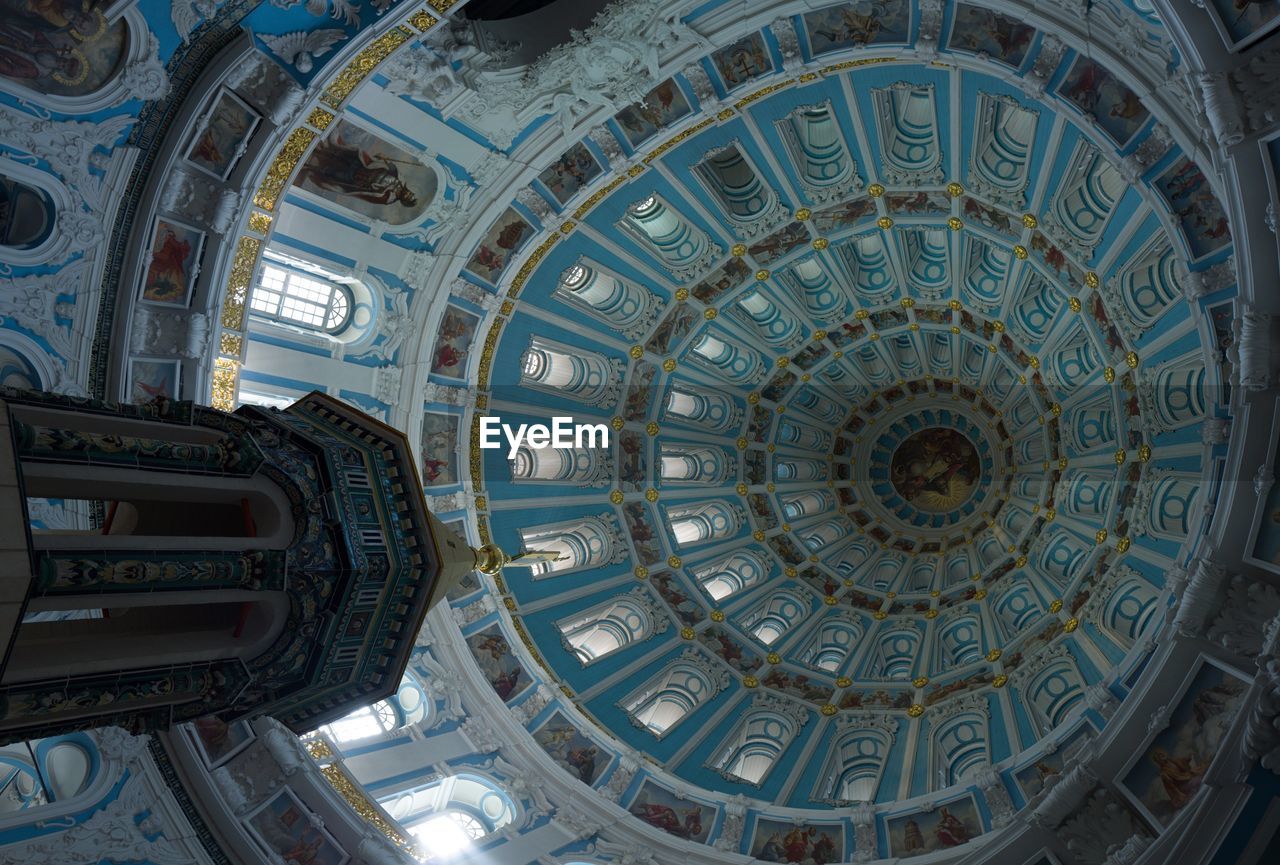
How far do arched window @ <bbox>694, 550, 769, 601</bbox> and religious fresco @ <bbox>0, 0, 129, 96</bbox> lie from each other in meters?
22.3

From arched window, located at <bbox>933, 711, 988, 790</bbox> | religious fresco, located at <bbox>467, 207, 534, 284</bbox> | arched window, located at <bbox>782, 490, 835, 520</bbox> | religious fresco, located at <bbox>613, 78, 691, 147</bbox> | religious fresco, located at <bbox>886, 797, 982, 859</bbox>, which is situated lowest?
religious fresco, located at <bbox>886, 797, 982, 859</bbox>

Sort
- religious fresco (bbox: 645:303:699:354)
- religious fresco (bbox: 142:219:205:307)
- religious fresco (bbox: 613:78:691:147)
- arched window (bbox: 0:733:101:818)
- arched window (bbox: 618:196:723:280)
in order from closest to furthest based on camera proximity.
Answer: arched window (bbox: 0:733:101:818)
religious fresco (bbox: 142:219:205:307)
religious fresco (bbox: 613:78:691:147)
arched window (bbox: 618:196:723:280)
religious fresco (bbox: 645:303:699:354)

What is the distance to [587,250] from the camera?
2491cm

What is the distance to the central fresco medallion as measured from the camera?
116 feet

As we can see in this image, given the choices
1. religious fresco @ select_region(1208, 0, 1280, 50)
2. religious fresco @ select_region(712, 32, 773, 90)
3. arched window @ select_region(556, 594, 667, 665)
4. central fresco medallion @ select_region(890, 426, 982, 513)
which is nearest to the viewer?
religious fresco @ select_region(1208, 0, 1280, 50)

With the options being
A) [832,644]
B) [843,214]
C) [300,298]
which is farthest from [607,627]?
[843,214]

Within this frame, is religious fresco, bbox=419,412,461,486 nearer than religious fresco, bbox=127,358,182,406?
No

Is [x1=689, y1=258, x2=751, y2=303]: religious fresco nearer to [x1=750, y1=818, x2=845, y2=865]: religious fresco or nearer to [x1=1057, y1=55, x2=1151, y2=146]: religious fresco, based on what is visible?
[x1=1057, y1=55, x2=1151, y2=146]: religious fresco

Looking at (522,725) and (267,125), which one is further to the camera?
(522,725)

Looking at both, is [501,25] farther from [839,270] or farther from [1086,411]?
[1086,411]

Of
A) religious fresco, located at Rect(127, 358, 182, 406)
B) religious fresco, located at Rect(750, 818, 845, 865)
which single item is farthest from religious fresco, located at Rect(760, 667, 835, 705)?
religious fresco, located at Rect(127, 358, 182, 406)

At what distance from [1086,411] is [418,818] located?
72.2 ft

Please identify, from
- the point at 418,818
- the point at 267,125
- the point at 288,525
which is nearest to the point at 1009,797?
the point at 418,818

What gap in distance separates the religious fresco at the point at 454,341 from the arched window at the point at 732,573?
11.5 metres
